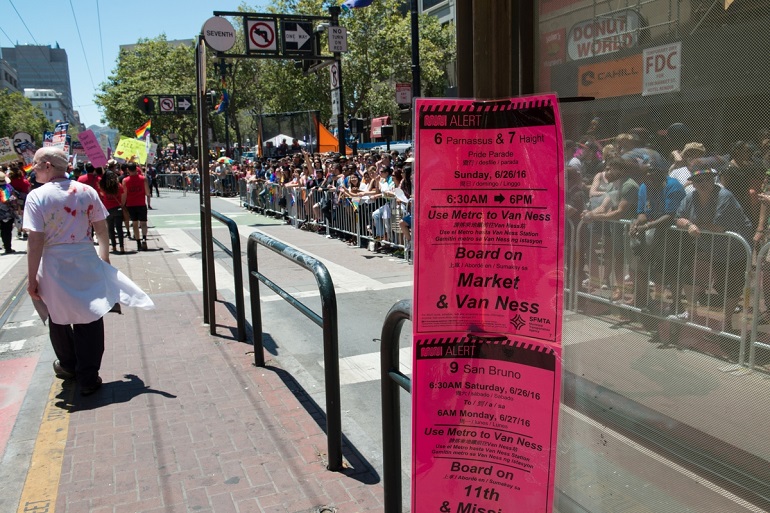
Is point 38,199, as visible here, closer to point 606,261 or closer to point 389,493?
point 389,493

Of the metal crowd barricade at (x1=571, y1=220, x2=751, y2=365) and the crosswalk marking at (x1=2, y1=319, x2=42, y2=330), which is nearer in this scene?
the metal crowd barricade at (x1=571, y1=220, x2=751, y2=365)

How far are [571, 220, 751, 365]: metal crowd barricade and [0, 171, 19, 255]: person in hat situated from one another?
582 inches

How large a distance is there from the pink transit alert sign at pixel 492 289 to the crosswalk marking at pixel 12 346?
6270 mm

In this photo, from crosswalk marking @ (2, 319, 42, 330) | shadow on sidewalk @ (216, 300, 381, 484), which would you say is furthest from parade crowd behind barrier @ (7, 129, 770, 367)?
crosswalk marking @ (2, 319, 42, 330)

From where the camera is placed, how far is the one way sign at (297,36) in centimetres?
1601

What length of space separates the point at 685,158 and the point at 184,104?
32.9 m

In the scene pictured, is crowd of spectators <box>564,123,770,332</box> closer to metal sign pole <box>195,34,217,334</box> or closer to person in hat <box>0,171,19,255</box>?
metal sign pole <box>195,34,217,334</box>

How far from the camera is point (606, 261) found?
2.06 m

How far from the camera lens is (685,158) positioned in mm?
1724

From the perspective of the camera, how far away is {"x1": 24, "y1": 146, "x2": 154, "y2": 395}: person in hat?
4883 millimetres

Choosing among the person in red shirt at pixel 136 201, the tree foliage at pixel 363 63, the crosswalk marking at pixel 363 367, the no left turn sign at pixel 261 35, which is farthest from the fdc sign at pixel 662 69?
the tree foliage at pixel 363 63

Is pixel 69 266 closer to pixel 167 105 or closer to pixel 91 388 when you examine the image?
pixel 91 388

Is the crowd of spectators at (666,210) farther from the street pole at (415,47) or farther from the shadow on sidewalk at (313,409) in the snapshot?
the street pole at (415,47)

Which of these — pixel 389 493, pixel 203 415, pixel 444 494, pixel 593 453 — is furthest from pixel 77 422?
pixel 593 453
